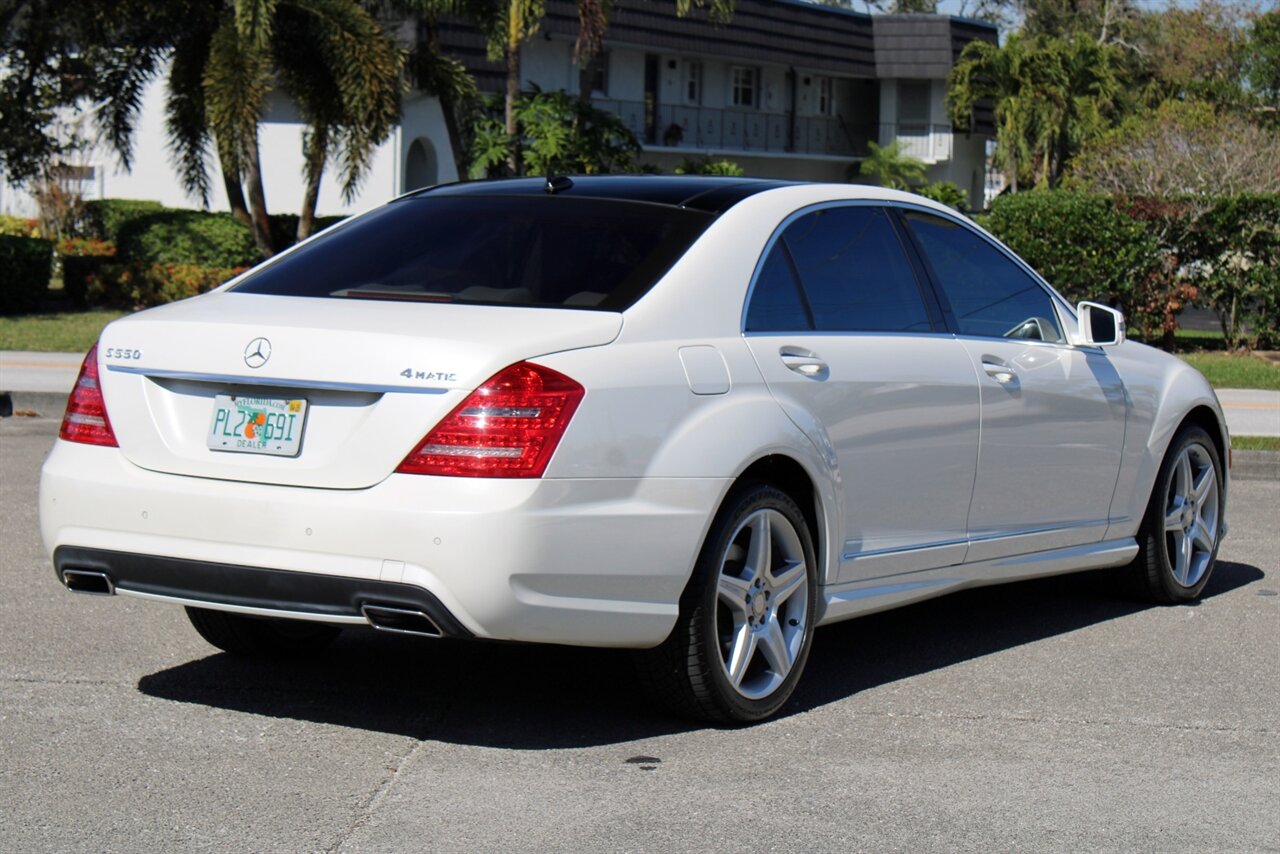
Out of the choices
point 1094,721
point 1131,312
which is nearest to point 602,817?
point 1094,721

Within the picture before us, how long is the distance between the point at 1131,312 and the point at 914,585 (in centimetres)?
1583

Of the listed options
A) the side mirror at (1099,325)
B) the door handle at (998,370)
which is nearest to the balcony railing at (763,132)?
the side mirror at (1099,325)

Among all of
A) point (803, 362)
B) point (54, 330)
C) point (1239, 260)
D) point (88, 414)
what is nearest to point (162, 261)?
point (54, 330)

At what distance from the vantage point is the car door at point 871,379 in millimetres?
5648

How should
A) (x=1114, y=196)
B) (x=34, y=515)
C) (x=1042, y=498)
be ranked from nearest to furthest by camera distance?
(x=1042, y=498) → (x=34, y=515) → (x=1114, y=196)

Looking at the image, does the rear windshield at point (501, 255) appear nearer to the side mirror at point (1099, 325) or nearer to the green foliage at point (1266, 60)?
the side mirror at point (1099, 325)

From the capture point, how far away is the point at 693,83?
1842 inches

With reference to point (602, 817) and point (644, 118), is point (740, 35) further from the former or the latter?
point (602, 817)

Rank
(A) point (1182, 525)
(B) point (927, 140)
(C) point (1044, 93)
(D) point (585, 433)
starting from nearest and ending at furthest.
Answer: (D) point (585, 433) → (A) point (1182, 525) → (C) point (1044, 93) → (B) point (927, 140)

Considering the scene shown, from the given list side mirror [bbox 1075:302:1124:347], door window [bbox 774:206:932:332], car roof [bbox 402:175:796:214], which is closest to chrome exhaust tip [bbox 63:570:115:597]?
car roof [bbox 402:175:796:214]

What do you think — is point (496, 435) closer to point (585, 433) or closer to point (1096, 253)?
point (585, 433)

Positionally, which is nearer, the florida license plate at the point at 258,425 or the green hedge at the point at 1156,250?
the florida license plate at the point at 258,425

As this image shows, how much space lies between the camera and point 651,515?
5.02 meters

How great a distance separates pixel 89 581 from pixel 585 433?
1.53 metres
